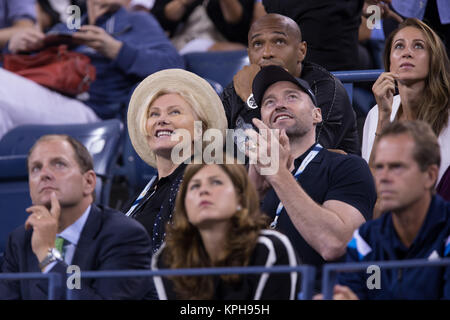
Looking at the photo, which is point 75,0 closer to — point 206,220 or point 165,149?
point 165,149

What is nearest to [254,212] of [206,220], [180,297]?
[206,220]

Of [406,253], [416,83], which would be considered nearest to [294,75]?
[416,83]

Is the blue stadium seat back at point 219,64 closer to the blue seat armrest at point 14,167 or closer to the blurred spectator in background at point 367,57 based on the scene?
the blurred spectator in background at point 367,57

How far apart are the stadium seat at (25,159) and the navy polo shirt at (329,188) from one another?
1.47 meters

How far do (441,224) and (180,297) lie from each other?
0.69 m

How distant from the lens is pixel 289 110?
317 centimetres

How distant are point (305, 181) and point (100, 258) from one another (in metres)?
0.76

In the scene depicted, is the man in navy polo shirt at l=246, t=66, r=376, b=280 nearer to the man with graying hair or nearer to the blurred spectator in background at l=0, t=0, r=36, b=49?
the man with graying hair

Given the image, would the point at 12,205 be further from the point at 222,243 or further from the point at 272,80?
the point at 222,243

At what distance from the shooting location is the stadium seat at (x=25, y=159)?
4387 millimetres

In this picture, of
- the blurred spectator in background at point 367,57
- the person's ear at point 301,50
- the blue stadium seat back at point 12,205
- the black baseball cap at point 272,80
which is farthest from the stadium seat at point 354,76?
the blue stadium seat back at point 12,205

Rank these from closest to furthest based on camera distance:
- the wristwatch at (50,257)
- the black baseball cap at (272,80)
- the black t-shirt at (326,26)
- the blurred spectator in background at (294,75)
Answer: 1. the wristwatch at (50,257)
2. the black baseball cap at (272,80)
3. the blurred spectator in background at (294,75)
4. the black t-shirt at (326,26)

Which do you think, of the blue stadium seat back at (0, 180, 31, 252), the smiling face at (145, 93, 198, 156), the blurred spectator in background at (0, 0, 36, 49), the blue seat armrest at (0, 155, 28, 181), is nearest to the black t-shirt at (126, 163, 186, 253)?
the smiling face at (145, 93, 198, 156)

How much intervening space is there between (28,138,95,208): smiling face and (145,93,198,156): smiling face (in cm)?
48
